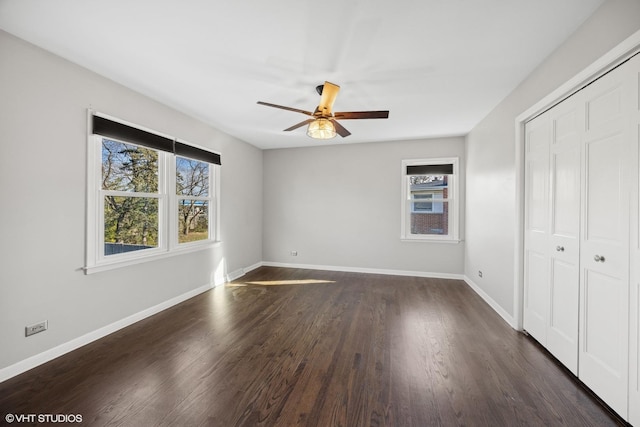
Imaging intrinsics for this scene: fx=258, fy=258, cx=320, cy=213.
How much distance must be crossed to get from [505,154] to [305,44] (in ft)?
8.53

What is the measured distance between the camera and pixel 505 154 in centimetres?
305

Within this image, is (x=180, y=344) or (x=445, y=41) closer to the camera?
(x=445, y=41)

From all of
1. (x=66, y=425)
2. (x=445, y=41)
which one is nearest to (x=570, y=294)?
(x=445, y=41)

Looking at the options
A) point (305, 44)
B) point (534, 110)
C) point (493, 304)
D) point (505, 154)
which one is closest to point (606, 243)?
point (534, 110)

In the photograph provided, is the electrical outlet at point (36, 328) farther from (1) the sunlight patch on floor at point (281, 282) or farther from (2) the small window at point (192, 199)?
(1) the sunlight patch on floor at point (281, 282)

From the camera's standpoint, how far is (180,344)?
2459 millimetres

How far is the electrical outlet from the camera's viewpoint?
206cm

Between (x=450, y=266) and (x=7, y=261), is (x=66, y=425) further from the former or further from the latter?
(x=450, y=266)

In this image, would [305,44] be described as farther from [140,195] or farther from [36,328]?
[36,328]

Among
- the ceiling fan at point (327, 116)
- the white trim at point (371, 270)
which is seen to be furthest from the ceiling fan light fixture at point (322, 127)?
the white trim at point (371, 270)

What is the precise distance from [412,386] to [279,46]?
2811 millimetres

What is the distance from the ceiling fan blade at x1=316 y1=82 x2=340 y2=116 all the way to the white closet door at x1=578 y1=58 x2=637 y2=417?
190 cm

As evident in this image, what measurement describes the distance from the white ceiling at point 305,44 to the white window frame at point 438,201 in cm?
167

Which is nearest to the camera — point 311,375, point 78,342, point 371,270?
point 311,375
